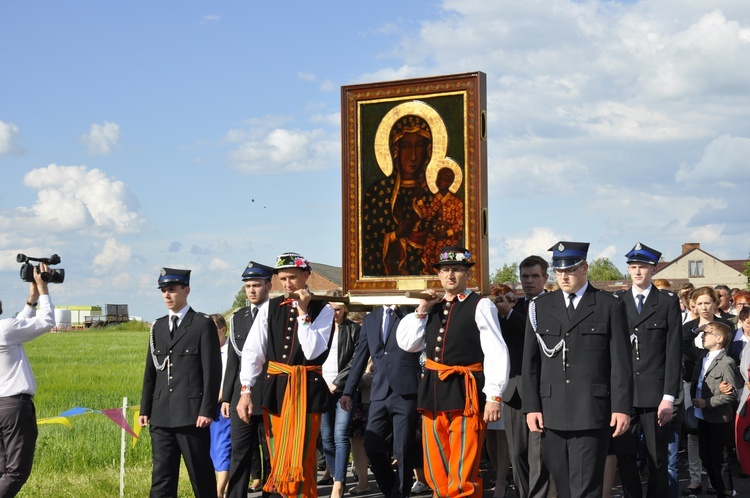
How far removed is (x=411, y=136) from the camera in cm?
1123

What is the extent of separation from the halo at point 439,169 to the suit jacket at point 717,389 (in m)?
3.25

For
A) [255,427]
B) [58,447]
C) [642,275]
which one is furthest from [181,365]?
[58,447]

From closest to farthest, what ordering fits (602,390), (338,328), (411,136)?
(602,390)
(338,328)
(411,136)

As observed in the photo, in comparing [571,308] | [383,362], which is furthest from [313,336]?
[571,308]

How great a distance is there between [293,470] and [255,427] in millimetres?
1234

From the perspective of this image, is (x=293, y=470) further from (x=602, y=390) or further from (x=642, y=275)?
(x=642, y=275)

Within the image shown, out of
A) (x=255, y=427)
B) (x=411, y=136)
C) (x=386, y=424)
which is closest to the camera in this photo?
(x=255, y=427)

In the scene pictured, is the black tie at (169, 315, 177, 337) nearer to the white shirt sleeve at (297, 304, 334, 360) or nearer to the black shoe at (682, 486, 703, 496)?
the white shirt sleeve at (297, 304, 334, 360)

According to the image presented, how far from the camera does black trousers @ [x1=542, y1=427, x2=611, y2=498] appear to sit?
672cm

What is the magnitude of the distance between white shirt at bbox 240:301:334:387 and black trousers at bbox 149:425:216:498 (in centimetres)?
62

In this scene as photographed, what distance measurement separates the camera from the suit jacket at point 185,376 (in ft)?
26.5

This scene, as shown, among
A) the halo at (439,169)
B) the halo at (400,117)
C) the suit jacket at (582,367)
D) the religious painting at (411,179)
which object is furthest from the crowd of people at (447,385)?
the halo at (400,117)

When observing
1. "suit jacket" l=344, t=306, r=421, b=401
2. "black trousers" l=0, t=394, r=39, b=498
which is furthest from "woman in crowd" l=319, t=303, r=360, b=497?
"black trousers" l=0, t=394, r=39, b=498

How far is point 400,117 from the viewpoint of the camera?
1131cm
